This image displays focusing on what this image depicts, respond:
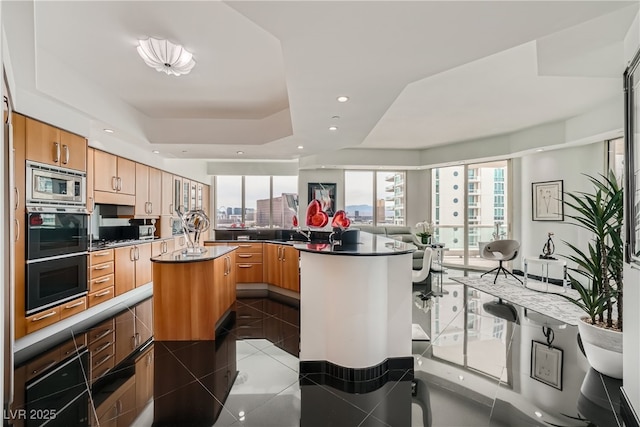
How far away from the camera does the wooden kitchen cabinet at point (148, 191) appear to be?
469 centimetres

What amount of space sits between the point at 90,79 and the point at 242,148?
75.2 inches

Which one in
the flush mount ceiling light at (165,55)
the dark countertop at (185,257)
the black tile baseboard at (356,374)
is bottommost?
the black tile baseboard at (356,374)

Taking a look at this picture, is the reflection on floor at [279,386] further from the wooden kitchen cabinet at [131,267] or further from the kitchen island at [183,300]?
the wooden kitchen cabinet at [131,267]

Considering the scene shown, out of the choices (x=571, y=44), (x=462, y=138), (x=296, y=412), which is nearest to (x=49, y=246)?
(x=296, y=412)

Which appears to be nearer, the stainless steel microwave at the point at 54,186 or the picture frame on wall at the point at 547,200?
the stainless steel microwave at the point at 54,186

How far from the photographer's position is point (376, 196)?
314 inches

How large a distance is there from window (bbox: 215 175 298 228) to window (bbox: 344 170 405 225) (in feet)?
5.41

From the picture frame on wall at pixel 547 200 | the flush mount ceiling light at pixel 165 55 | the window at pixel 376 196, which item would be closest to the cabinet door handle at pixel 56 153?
the flush mount ceiling light at pixel 165 55

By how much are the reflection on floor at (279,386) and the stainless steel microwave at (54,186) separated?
54.0 inches

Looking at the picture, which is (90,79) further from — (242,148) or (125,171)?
(242,148)

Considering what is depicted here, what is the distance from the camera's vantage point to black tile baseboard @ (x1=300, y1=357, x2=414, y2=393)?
229 cm

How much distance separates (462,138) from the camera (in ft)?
20.4

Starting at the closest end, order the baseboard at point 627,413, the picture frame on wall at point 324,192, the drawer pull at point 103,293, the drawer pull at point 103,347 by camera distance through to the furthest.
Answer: the baseboard at point 627,413 → the drawer pull at point 103,347 → the drawer pull at point 103,293 → the picture frame on wall at point 324,192

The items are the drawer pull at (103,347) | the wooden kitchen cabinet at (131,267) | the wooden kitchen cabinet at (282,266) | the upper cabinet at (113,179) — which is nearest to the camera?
the drawer pull at (103,347)
